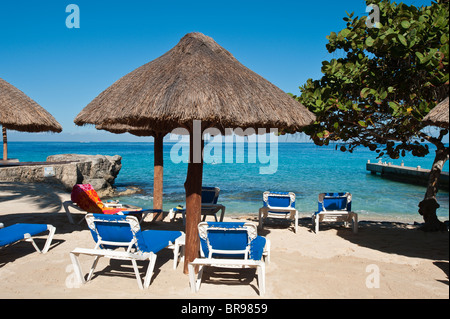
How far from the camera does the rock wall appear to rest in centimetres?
1585

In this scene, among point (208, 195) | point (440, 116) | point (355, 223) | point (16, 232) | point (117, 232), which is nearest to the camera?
point (440, 116)

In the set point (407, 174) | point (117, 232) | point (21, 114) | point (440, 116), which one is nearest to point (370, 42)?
point (440, 116)

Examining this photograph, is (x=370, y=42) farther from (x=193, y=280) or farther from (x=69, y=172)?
(x=69, y=172)

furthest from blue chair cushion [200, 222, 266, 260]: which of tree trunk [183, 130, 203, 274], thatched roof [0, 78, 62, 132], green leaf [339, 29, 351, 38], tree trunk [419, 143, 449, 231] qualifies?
tree trunk [419, 143, 449, 231]

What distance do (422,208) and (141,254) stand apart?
5.66 metres

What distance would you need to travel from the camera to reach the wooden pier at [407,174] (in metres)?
23.3

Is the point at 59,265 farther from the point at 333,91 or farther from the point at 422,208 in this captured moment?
the point at 422,208

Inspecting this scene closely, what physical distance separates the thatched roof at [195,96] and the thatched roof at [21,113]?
1.45m

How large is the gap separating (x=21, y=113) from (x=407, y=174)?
28669mm

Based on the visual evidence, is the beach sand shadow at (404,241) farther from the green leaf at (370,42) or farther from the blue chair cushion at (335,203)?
the green leaf at (370,42)

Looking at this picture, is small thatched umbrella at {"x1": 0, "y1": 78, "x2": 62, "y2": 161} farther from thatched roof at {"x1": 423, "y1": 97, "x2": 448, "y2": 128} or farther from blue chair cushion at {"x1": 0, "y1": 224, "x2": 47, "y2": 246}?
thatched roof at {"x1": 423, "y1": 97, "x2": 448, "y2": 128}

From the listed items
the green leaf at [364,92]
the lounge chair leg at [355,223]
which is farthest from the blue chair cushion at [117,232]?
the lounge chair leg at [355,223]

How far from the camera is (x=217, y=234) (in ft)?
11.9

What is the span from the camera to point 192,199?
4.09 metres
